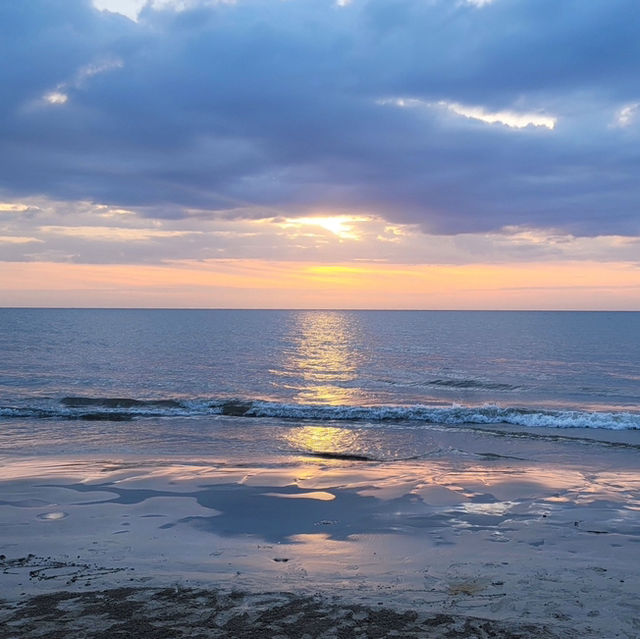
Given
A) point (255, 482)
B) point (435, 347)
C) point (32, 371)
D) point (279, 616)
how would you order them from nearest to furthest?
point (279, 616)
point (255, 482)
point (32, 371)
point (435, 347)

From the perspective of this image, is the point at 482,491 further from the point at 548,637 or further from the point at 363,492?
the point at 548,637

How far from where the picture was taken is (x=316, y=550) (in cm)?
993

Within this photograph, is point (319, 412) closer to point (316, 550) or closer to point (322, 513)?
point (322, 513)

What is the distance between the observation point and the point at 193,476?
51.5 ft

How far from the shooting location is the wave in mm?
27203

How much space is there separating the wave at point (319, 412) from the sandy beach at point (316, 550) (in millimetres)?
9835

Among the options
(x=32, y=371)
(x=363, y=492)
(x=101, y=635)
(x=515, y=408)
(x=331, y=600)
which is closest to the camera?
(x=101, y=635)

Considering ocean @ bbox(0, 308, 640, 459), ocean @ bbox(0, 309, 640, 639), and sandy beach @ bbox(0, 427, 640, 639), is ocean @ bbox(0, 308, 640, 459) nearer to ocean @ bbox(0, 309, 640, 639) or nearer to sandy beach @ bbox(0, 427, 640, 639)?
ocean @ bbox(0, 309, 640, 639)

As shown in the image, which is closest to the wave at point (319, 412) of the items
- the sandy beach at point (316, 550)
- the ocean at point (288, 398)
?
the ocean at point (288, 398)

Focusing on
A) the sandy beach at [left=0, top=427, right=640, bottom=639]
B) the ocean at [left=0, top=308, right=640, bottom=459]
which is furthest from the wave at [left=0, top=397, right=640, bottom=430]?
the sandy beach at [left=0, top=427, right=640, bottom=639]

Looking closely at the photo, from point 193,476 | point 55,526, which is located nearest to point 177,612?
point 55,526

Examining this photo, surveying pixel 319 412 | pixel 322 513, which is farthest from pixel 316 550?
pixel 319 412

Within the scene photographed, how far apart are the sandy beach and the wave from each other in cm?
984

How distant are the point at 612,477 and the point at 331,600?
38.6ft
